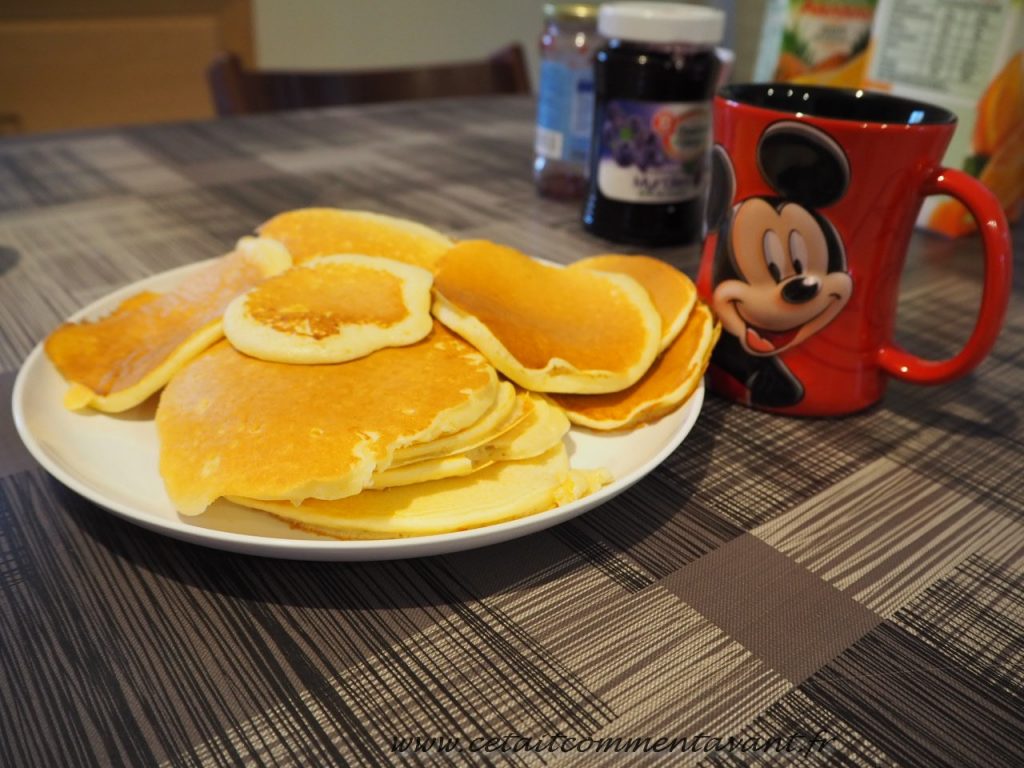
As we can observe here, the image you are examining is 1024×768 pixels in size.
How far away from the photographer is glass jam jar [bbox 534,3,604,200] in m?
1.15

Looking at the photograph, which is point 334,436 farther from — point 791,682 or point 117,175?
point 117,175

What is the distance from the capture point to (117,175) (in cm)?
124

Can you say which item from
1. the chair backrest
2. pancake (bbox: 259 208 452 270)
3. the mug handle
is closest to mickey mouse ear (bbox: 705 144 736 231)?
the mug handle

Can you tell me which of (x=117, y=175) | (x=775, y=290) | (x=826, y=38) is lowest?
(x=117, y=175)

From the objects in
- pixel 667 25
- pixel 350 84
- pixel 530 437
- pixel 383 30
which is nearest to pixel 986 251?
pixel 530 437

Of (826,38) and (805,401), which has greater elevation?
(826,38)

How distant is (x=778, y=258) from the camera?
0.63 meters

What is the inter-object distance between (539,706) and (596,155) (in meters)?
0.77

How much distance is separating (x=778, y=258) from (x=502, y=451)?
28cm

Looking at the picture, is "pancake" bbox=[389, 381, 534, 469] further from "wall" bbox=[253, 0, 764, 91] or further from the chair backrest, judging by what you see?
"wall" bbox=[253, 0, 764, 91]

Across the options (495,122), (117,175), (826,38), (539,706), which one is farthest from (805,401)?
(495,122)

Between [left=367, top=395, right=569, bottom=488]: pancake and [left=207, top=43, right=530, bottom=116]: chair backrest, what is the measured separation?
4.61ft

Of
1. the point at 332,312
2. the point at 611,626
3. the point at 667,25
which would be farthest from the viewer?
the point at 667,25

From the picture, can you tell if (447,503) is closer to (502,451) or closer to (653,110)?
(502,451)
